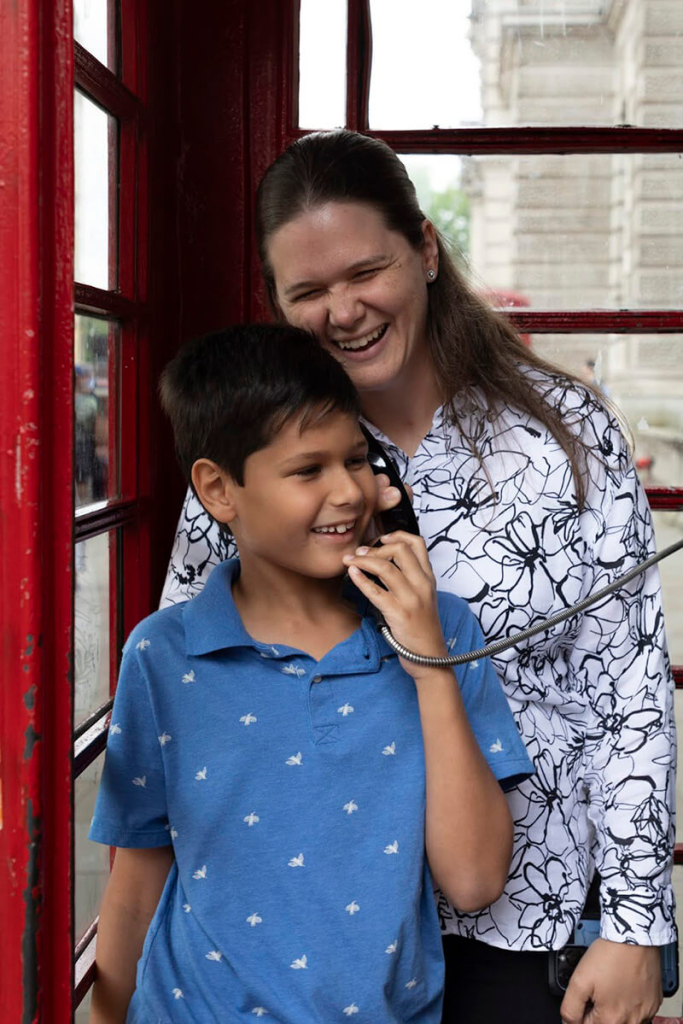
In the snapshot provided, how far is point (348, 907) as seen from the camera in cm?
114

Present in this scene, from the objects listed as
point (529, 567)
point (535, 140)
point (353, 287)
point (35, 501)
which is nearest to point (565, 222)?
point (535, 140)

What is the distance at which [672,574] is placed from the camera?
1993 millimetres

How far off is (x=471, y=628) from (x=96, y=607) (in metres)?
0.62

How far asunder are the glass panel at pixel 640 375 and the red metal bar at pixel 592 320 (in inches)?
0.6

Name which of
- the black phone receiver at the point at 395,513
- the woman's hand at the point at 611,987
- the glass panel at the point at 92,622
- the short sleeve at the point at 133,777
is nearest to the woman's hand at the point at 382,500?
the black phone receiver at the point at 395,513

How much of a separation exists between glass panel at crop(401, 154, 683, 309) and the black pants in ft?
3.49

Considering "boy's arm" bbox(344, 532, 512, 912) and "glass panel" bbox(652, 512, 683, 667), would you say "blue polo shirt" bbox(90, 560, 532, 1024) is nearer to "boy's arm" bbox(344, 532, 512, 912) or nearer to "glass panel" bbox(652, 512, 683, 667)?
"boy's arm" bbox(344, 532, 512, 912)

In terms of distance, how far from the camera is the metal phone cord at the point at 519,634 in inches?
45.1

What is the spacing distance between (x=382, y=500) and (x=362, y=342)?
0.87 ft

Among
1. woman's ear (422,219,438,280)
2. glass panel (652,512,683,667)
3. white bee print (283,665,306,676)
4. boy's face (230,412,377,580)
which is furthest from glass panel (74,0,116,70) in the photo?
glass panel (652,512,683,667)

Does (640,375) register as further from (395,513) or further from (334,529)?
(334,529)

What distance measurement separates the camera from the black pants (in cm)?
134

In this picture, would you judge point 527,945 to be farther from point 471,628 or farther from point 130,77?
point 130,77

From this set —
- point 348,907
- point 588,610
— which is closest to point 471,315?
point 588,610
